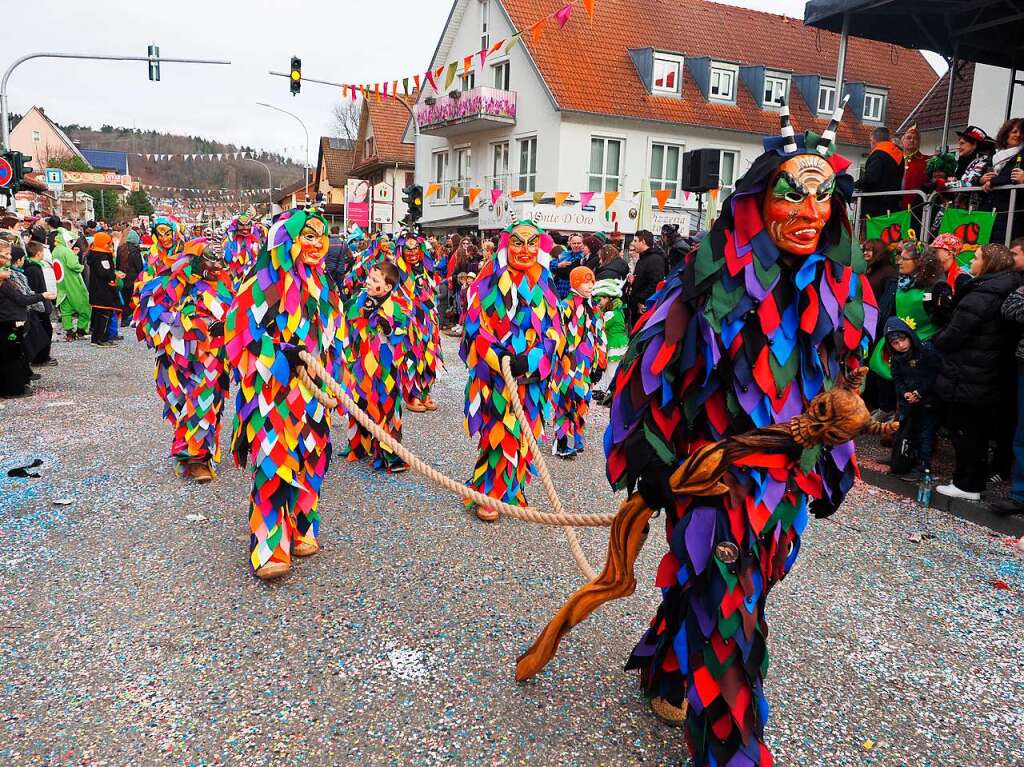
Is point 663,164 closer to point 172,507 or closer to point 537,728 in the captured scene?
point 172,507

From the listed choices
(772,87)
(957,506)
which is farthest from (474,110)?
(957,506)

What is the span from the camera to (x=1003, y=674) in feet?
11.0

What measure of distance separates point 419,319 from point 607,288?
2342 millimetres

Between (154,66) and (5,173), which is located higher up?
(154,66)

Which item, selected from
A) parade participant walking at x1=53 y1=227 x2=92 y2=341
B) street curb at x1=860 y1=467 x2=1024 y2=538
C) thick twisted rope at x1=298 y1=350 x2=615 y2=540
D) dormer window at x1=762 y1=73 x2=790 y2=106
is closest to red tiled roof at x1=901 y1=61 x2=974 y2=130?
dormer window at x1=762 y1=73 x2=790 y2=106

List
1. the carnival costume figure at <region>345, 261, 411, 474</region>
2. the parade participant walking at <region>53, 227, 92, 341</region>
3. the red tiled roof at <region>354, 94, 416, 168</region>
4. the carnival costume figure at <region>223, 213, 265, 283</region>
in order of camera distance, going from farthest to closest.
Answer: the red tiled roof at <region>354, 94, 416, 168</region> < the parade participant walking at <region>53, 227, 92, 341</region> < the carnival costume figure at <region>223, 213, 265, 283</region> < the carnival costume figure at <region>345, 261, 411, 474</region>

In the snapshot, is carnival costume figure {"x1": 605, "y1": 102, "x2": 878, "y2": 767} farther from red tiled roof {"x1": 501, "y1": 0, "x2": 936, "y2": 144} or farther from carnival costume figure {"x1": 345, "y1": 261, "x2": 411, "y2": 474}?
red tiled roof {"x1": 501, "y1": 0, "x2": 936, "y2": 144}

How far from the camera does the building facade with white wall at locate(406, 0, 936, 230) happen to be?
70.7 ft

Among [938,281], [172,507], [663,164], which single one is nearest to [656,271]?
[938,281]

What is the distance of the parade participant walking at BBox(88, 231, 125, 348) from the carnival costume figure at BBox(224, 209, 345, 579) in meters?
9.58

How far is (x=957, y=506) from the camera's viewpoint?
18.1 feet

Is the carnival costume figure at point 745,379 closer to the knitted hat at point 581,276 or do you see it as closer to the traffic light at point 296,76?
the knitted hat at point 581,276

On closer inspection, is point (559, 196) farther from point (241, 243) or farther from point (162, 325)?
point (162, 325)

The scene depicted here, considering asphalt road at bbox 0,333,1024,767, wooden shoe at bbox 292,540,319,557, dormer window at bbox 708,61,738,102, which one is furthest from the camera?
dormer window at bbox 708,61,738,102
